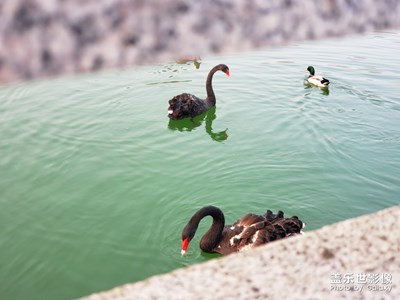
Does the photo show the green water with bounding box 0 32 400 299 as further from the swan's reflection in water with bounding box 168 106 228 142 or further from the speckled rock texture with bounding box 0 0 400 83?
the speckled rock texture with bounding box 0 0 400 83

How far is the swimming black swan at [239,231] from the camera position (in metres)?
4.96

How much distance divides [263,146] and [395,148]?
264 cm

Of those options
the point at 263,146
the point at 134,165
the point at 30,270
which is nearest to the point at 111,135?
the point at 134,165

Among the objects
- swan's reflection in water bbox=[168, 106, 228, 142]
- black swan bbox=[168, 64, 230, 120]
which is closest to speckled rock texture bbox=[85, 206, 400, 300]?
swan's reflection in water bbox=[168, 106, 228, 142]

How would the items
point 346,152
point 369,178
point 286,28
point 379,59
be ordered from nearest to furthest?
point 286,28 < point 369,178 < point 346,152 < point 379,59

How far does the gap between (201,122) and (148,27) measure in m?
8.69

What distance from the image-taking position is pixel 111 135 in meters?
8.28

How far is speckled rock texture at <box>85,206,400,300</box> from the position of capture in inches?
36.3

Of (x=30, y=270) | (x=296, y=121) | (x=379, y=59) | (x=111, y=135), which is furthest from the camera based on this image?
(x=379, y=59)

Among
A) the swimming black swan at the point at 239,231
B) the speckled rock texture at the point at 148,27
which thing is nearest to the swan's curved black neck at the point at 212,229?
the swimming black swan at the point at 239,231

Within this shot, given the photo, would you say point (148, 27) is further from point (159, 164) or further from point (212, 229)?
point (159, 164)

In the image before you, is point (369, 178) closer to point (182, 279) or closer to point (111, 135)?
point (111, 135)

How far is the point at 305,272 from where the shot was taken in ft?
3.20

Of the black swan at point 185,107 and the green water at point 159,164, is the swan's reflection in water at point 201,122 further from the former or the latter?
the black swan at point 185,107
